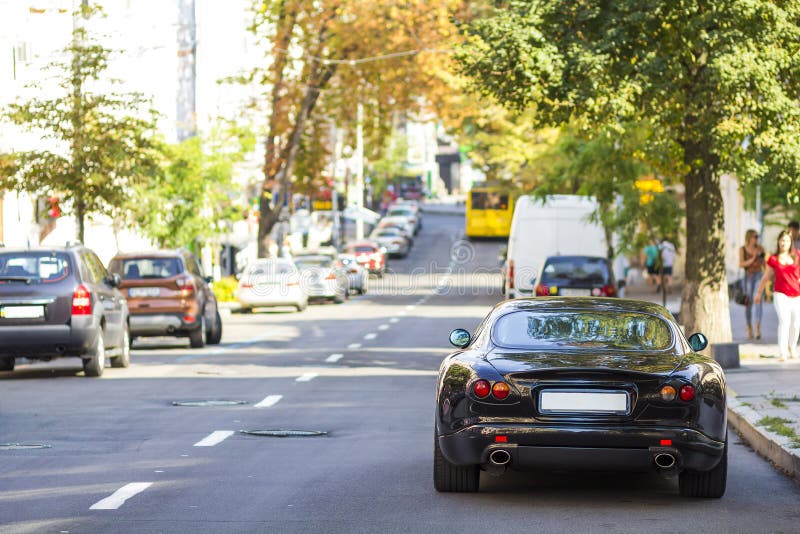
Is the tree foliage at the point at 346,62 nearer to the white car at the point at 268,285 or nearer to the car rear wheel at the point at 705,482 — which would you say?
the white car at the point at 268,285

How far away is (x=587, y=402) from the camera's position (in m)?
9.34

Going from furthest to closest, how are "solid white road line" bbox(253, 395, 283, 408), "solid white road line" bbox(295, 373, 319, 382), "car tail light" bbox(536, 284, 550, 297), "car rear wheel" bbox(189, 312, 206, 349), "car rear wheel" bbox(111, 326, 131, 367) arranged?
"car tail light" bbox(536, 284, 550, 297)
"car rear wheel" bbox(189, 312, 206, 349)
"car rear wheel" bbox(111, 326, 131, 367)
"solid white road line" bbox(295, 373, 319, 382)
"solid white road line" bbox(253, 395, 283, 408)

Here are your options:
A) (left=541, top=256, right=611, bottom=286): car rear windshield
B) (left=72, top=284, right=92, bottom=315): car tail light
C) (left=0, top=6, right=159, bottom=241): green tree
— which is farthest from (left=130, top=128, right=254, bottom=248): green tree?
(left=72, top=284, right=92, bottom=315): car tail light

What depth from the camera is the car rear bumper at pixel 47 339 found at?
64.4ft

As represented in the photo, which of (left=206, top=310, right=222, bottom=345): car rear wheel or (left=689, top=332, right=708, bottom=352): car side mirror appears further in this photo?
(left=206, top=310, right=222, bottom=345): car rear wheel

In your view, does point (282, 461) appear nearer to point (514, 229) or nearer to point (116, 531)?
point (116, 531)

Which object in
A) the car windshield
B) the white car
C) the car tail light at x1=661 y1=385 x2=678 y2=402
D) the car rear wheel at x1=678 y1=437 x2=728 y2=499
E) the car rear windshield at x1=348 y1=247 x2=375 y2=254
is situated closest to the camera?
the car tail light at x1=661 y1=385 x2=678 y2=402

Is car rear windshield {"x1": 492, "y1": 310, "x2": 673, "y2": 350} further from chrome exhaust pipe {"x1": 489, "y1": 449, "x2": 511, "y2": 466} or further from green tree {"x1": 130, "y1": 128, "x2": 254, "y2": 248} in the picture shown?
green tree {"x1": 130, "y1": 128, "x2": 254, "y2": 248}

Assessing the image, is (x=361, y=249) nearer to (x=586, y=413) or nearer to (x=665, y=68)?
(x=665, y=68)

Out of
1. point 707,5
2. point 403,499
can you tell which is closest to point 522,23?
point 707,5

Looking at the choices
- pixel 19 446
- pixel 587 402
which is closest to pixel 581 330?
pixel 587 402

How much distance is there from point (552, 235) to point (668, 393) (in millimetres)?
26021

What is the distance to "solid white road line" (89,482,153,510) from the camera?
954cm

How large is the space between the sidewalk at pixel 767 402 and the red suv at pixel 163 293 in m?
8.82
